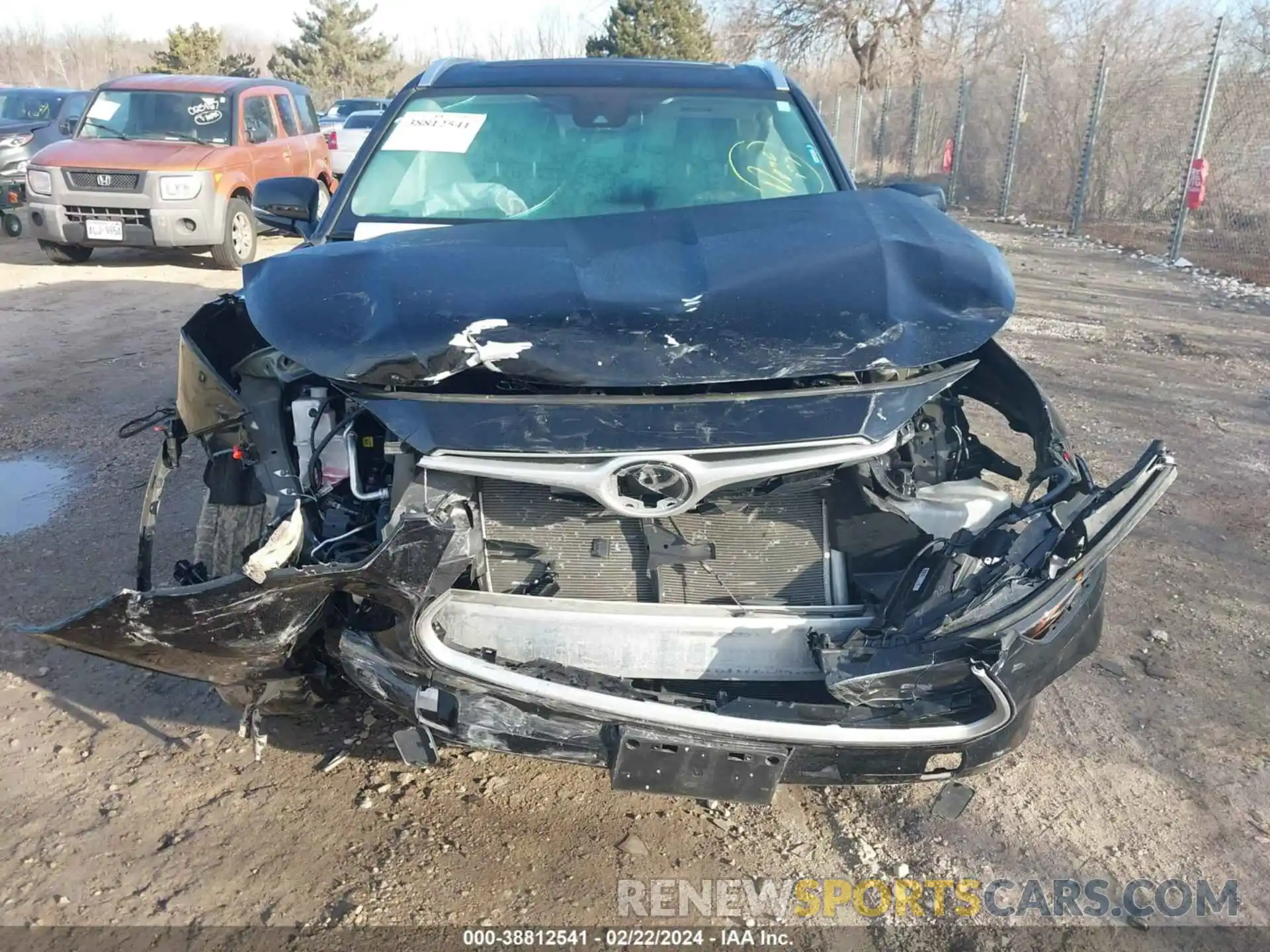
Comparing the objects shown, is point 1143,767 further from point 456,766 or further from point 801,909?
point 456,766

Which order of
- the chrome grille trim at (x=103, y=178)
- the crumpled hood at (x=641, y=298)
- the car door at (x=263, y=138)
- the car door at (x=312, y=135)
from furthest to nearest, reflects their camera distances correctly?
the car door at (x=312, y=135), the car door at (x=263, y=138), the chrome grille trim at (x=103, y=178), the crumpled hood at (x=641, y=298)

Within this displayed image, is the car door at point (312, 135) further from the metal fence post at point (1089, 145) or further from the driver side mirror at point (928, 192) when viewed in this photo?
the metal fence post at point (1089, 145)

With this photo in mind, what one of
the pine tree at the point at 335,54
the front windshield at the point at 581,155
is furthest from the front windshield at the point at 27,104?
the pine tree at the point at 335,54

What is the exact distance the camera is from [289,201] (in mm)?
3729

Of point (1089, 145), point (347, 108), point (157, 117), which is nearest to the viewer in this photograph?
point (157, 117)

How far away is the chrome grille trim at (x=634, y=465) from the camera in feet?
7.04

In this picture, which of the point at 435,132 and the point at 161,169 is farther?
the point at 161,169

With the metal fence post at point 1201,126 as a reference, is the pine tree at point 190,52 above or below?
above

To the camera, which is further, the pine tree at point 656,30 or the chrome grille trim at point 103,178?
the pine tree at point 656,30

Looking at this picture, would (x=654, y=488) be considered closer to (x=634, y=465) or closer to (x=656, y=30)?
(x=634, y=465)

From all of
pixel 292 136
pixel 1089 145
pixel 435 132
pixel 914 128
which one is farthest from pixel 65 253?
pixel 914 128

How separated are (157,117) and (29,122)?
4.86 meters

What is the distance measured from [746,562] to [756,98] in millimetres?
2260
